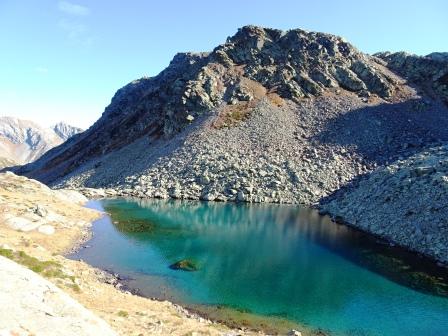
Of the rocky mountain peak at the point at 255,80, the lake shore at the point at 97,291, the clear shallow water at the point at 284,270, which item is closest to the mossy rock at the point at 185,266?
the clear shallow water at the point at 284,270

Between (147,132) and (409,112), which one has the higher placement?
(409,112)

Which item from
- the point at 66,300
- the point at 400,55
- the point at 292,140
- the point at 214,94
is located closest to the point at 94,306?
the point at 66,300

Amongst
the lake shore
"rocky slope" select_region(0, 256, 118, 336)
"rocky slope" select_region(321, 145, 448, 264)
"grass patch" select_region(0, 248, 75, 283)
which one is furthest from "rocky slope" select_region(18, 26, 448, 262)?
"rocky slope" select_region(0, 256, 118, 336)

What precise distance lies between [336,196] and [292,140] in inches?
992

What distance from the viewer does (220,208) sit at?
81000mm

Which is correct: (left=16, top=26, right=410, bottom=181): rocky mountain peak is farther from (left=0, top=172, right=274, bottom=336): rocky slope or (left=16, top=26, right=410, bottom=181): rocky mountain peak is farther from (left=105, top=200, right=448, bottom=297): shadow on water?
(left=0, top=172, right=274, bottom=336): rocky slope

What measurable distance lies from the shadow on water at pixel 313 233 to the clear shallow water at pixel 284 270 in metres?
0.15

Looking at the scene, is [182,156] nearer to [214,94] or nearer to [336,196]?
[214,94]

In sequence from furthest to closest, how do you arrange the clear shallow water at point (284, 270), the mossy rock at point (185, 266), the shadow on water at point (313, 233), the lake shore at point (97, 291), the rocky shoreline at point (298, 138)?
the rocky shoreline at point (298, 138) → the shadow on water at point (313, 233) → the mossy rock at point (185, 266) → the clear shallow water at point (284, 270) → the lake shore at point (97, 291)

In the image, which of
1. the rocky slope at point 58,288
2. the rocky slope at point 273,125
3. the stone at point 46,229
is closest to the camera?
the rocky slope at point 58,288

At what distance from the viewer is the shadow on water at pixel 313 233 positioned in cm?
4397

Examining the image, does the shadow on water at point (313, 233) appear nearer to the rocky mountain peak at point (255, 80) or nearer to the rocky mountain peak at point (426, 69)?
the rocky mountain peak at point (255, 80)

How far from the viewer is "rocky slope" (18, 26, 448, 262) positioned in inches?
3627

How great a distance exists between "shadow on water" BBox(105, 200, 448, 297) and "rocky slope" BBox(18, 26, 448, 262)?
9.90 m
